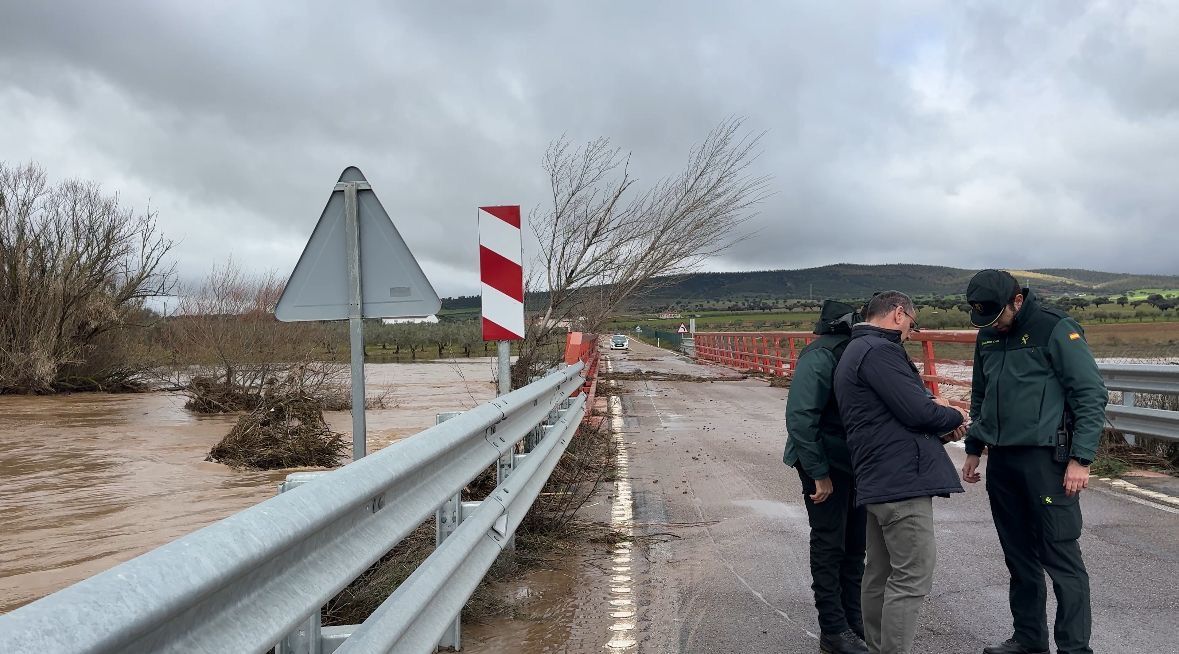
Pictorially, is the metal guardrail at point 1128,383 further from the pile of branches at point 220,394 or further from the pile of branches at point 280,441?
the pile of branches at point 220,394

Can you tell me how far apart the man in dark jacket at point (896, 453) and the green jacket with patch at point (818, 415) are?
341 millimetres

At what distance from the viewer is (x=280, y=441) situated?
447 inches

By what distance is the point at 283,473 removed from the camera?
10836 mm

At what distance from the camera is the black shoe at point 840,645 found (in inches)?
161

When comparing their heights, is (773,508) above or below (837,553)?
below

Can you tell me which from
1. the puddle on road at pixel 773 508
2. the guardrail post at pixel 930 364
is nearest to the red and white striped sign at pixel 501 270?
the puddle on road at pixel 773 508

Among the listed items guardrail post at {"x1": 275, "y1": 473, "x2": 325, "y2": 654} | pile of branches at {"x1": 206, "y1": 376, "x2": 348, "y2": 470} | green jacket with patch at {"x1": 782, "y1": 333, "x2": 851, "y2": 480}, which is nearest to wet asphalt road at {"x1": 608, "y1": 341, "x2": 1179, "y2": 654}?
green jacket with patch at {"x1": 782, "y1": 333, "x2": 851, "y2": 480}

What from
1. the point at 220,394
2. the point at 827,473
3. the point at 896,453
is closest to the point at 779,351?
the point at 220,394

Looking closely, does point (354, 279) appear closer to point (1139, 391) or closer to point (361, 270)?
point (361, 270)

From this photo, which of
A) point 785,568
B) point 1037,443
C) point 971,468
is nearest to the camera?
point 1037,443

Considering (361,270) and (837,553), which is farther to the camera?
(361,270)

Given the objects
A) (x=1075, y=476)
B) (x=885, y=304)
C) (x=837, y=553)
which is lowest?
(x=837, y=553)

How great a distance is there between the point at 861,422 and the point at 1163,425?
6.19 m

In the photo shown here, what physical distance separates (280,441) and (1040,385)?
943cm
